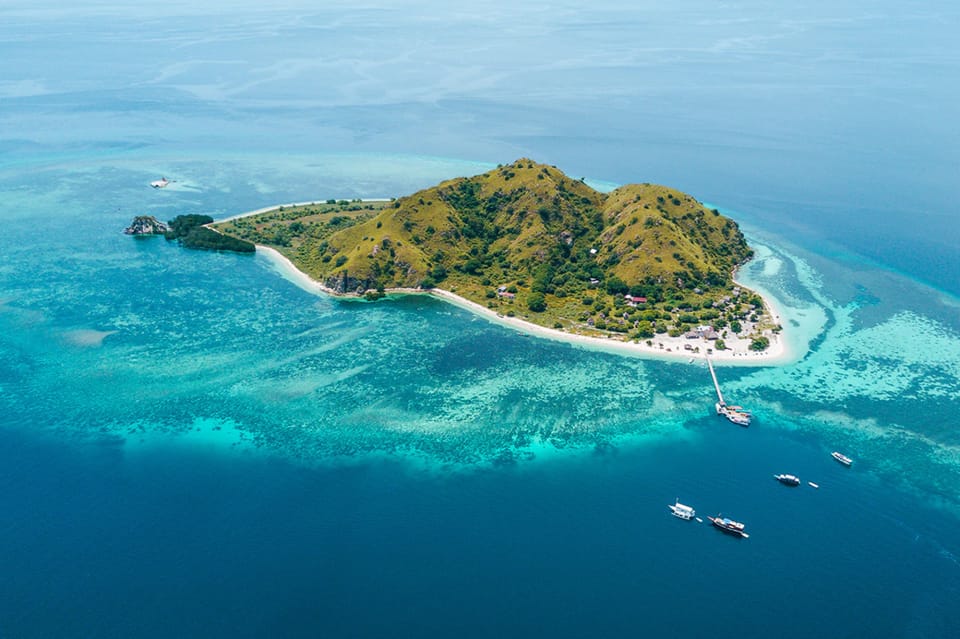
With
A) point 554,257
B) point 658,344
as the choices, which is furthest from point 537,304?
point 658,344

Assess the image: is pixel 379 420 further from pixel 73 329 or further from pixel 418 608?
pixel 73 329

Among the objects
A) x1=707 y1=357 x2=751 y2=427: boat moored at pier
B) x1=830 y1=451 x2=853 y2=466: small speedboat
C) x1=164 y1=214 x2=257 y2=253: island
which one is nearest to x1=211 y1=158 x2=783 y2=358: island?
x1=164 y1=214 x2=257 y2=253: island

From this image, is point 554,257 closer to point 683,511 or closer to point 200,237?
point 683,511

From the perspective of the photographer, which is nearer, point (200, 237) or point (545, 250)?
point (545, 250)

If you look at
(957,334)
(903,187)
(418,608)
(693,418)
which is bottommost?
(418,608)

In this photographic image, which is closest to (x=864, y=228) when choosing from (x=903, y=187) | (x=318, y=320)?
(x=903, y=187)

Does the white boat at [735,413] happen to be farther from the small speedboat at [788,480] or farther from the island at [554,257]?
the island at [554,257]

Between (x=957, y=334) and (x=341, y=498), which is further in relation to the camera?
(x=957, y=334)
